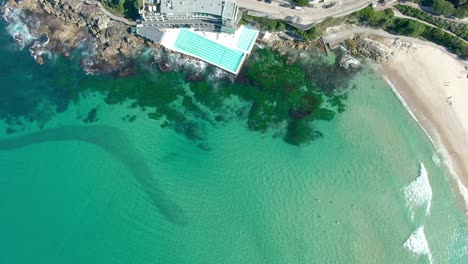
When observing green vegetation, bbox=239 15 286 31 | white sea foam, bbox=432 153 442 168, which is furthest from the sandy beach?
green vegetation, bbox=239 15 286 31

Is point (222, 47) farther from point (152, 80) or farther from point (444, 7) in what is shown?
point (444, 7)

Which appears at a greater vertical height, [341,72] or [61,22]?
[341,72]

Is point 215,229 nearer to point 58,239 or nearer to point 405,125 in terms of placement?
point 58,239

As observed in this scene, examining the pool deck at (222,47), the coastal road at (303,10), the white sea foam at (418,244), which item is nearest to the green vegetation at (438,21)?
the coastal road at (303,10)

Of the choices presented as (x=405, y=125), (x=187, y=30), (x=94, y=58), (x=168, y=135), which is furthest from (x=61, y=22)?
(x=405, y=125)

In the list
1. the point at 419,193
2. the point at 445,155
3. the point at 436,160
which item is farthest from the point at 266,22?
the point at 419,193

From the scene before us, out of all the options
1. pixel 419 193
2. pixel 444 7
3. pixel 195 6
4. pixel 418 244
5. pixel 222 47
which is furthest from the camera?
pixel 222 47
